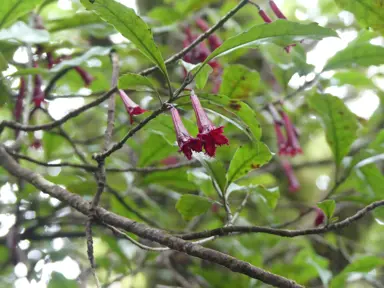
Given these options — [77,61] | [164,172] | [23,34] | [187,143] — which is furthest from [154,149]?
[187,143]

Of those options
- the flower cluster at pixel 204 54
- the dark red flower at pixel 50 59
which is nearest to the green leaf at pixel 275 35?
the flower cluster at pixel 204 54

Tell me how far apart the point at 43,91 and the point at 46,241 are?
0.53 m

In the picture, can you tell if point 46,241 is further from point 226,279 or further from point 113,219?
point 113,219

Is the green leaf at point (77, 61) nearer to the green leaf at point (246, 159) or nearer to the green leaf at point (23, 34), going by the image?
the green leaf at point (23, 34)

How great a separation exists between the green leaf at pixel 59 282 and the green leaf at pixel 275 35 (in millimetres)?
805

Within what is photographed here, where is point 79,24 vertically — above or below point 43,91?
above

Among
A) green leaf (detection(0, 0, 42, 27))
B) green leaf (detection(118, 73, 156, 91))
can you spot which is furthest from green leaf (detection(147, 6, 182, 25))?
green leaf (detection(118, 73, 156, 91))

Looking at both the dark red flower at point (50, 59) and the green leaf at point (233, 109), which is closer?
the green leaf at point (233, 109)

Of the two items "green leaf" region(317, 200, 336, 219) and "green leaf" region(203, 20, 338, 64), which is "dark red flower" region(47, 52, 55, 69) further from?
"green leaf" region(317, 200, 336, 219)

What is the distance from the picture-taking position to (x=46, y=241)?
1.56m

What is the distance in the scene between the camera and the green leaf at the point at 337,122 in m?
1.22

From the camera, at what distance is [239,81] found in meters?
1.22

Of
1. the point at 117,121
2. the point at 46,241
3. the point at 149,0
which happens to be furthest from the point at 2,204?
→ the point at 149,0

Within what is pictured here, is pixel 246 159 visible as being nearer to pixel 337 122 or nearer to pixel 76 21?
pixel 337 122
